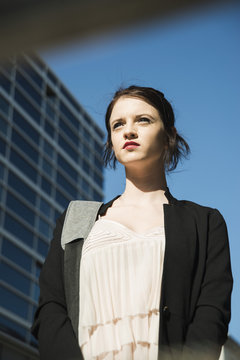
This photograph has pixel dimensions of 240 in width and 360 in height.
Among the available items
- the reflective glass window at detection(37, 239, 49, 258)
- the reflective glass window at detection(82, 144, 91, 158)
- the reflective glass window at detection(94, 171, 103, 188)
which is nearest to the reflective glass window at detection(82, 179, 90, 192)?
the reflective glass window at detection(94, 171, 103, 188)

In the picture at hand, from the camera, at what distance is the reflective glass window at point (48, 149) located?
157 ft

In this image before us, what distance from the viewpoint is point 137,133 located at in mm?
1897

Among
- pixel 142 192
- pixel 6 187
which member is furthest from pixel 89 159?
pixel 142 192

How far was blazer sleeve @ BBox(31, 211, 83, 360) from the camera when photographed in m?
1.51

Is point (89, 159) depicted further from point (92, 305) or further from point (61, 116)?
point (92, 305)

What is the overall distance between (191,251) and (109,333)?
0.40 m

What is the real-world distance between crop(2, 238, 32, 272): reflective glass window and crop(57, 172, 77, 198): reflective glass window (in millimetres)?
10079

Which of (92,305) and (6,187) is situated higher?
(6,187)

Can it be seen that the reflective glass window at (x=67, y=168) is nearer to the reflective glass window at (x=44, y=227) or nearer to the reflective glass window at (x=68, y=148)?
the reflective glass window at (x=68, y=148)

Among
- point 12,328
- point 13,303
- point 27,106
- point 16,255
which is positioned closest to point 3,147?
point 27,106

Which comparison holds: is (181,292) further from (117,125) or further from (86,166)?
(86,166)

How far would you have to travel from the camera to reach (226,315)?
1.59 meters

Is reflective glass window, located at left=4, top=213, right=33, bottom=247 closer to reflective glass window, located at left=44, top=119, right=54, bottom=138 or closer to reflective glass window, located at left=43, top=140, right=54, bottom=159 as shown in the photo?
reflective glass window, located at left=43, top=140, right=54, bottom=159

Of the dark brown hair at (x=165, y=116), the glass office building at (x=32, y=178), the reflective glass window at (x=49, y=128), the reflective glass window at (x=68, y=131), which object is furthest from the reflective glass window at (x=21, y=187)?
the dark brown hair at (x=165, y=116)
